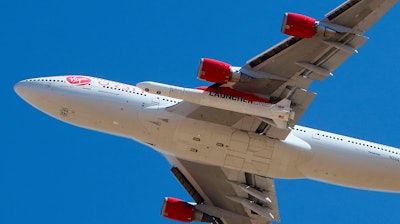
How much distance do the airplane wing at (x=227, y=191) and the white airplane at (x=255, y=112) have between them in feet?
0.59

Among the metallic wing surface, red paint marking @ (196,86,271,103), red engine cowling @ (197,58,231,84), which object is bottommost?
red paint marking @ (196,86,271,103)

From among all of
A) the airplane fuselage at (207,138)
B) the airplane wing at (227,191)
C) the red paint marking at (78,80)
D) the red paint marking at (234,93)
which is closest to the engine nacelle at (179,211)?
the airplane wing at (227,191)

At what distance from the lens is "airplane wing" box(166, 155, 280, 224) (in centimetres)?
5916

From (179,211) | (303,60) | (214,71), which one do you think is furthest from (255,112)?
(179,211)

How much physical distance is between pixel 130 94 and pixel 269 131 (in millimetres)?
9380

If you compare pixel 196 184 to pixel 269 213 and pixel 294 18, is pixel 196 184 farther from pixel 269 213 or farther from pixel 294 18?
pixel 294 18

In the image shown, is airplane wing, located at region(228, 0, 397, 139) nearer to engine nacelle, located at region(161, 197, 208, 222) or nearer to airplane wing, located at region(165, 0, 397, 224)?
airplane wing, located at region(165, 0, 397, 224)

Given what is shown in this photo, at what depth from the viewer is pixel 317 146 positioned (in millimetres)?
55781

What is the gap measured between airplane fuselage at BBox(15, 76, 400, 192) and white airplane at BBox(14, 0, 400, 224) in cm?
7

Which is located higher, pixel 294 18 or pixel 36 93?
pixel 294 18

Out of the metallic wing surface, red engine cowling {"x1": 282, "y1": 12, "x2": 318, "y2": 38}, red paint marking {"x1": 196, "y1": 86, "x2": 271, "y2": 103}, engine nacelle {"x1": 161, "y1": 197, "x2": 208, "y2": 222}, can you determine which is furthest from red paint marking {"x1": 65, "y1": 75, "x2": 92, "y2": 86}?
red engine cowling {"x1": 282, "y1": 12, "x2": 318, "y2": 38}

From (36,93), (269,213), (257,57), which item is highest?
(257,57)

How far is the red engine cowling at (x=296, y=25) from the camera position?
1976 inches

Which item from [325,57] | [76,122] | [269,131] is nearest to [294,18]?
[325,57]
